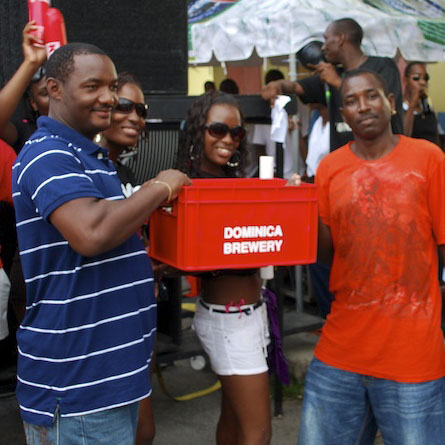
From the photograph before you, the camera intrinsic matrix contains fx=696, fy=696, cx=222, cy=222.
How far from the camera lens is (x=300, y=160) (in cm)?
795

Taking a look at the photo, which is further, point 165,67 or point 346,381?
point 165,67

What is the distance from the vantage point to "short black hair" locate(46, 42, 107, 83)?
2.21 meters

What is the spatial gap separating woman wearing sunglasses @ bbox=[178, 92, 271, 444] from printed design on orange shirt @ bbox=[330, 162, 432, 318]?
1.97 feet

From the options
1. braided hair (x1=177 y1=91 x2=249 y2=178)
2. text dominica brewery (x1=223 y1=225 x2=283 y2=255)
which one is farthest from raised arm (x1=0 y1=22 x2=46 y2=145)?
text dominica brewery (x1=223 y1=225 x2=283 y2=255)

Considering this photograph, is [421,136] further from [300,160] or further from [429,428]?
[429,428]

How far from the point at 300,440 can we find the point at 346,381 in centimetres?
34

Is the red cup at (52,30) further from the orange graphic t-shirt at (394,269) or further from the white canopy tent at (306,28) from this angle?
the white canopy tent at (306,28)

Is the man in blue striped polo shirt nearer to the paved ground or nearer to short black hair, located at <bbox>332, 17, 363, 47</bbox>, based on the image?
the paved ground

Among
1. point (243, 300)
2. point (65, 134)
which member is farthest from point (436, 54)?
point (65, 134)

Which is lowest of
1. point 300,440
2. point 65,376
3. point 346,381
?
point 300,440

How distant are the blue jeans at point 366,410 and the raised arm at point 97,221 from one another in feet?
3.87

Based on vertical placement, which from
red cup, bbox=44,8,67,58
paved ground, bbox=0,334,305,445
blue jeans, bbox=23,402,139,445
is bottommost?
paved ground, bbox=0,334,305,445

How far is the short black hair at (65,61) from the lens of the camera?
221 cm

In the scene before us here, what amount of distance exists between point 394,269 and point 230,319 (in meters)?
0.84
